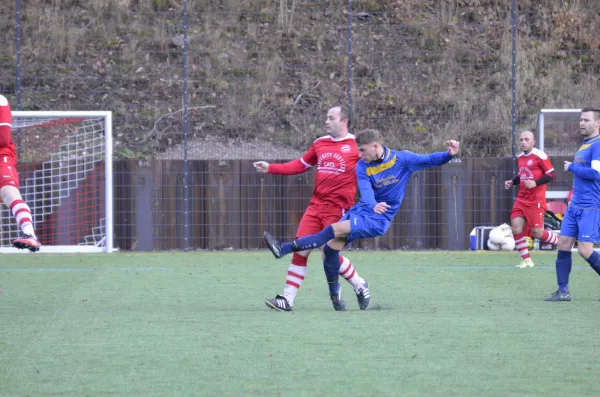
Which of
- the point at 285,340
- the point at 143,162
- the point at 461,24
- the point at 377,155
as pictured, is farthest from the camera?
the point at 461,24

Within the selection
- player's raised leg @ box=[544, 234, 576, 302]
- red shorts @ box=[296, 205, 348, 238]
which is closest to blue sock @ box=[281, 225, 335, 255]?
red shorts @ box=[296, 205, 348, 238]

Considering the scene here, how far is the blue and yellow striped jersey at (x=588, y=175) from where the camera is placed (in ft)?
28.0

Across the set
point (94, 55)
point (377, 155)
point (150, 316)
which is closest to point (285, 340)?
point (150, 316)

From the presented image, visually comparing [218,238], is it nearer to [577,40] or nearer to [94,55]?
[94,55]

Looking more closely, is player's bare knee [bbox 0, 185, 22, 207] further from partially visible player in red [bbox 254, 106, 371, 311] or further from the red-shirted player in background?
the red-shirted player in background

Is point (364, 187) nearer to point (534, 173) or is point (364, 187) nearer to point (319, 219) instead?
point (319, 219)

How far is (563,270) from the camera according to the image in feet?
28.5

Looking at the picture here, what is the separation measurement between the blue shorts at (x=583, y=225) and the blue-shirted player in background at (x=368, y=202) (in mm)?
1776

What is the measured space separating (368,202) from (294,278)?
0.95 meters

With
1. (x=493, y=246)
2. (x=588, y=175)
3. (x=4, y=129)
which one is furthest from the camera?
(x=493, y=246)

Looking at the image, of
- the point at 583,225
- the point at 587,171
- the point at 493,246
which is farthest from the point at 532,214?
the point at 587,171

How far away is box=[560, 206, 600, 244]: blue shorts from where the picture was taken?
862 cm

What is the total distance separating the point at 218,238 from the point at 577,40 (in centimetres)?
943

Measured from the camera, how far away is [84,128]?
1596cm
